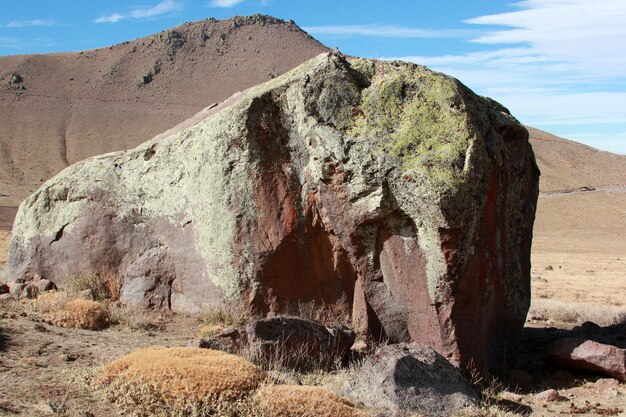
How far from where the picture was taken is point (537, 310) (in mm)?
13797

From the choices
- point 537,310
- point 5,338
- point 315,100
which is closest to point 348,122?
point 315,100

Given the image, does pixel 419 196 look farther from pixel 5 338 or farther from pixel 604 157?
pixel 604 157

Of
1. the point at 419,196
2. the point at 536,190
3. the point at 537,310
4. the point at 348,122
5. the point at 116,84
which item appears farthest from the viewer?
the point at 116,84

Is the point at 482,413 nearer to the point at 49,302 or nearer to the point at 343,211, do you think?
the point at 343,211

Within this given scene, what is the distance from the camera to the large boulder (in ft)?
29.0

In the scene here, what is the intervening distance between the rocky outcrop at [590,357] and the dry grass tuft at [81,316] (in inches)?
223

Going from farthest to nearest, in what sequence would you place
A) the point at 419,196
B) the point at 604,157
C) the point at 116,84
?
the point at 116,84, the point at 604,157, the point at 419,196

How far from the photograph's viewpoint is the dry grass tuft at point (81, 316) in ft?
30.0

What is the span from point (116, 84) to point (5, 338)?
99531 millimetres

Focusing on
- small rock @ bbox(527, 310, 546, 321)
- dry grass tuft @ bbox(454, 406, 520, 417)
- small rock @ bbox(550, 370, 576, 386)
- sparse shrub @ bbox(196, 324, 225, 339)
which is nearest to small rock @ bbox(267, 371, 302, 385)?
dry grass tuft @ bbox(454, 406, 520, 417)

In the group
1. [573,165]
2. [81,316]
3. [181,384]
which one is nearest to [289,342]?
A: [181,384]

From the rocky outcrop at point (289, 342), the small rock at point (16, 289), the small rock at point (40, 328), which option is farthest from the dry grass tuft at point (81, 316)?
the rocky outcrop at point (289, 342)

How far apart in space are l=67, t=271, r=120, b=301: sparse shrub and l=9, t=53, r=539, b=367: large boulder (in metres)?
0.10

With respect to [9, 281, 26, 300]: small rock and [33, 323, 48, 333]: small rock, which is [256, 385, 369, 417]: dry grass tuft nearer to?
[33, 323, 48, 333]: small rock
